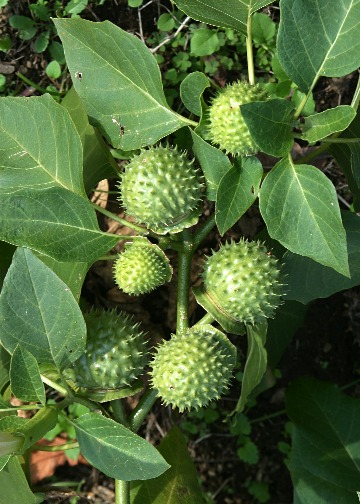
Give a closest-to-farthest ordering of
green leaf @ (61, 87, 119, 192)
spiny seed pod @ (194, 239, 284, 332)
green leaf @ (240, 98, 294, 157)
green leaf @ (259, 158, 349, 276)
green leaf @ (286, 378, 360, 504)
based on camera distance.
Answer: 1. green leaf @ (240, 98, 294, 157)
2. green leaf @ (259, 158, 349, 276)
3. spiny seed pod @ (194, 239, 284, 332)
4. green leaf @ (61, 87, 119, 192)
5. green leaf @ (286, 378, 360, 504)

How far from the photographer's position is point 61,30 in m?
1.95

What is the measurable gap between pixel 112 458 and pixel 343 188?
180 centimetres

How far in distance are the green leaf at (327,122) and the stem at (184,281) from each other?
20.9 inches

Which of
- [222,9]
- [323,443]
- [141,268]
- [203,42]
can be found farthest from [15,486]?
[203,42]

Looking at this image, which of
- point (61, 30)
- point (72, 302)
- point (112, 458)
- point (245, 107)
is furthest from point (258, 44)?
point (112, 458)

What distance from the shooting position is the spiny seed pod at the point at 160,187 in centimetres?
185

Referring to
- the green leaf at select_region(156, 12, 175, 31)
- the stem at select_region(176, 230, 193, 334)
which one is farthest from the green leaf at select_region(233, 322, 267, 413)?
the green leaf at select_region(156, 12, 175, 31)

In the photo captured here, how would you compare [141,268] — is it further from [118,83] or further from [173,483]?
[173,483]

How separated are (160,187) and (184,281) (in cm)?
43

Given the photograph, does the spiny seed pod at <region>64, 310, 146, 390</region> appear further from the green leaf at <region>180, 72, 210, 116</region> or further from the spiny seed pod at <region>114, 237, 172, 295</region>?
the green leaf at <region>180, 72, 210, 116</region>

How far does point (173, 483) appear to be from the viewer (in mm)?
2396

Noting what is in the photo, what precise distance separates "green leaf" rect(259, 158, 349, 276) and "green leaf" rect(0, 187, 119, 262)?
536mm

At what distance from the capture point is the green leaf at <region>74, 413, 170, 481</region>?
178 centimetres

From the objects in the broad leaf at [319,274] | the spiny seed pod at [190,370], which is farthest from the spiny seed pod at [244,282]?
the broad leaf at [319,274]
